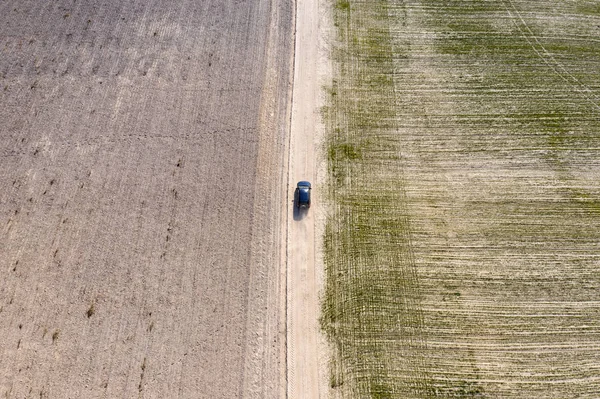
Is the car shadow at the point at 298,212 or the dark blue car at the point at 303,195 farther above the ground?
the dark blue car at the point at 303,195

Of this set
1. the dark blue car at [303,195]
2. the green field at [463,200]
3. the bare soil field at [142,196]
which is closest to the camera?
the bare soil field at [142,196]

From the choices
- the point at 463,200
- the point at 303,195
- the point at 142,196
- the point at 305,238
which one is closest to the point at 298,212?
the point at 303,195

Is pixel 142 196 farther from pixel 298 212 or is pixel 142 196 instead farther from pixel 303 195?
pixel 303 195

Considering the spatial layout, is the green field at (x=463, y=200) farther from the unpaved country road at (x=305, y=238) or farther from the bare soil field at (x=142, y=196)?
the bare soil field at (x=142, y=196)

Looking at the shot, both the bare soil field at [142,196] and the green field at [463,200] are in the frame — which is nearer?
the bare soil field at [142,196]

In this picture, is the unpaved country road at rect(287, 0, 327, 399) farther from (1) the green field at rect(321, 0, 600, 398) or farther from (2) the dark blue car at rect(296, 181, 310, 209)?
(1) the green field at rect(321, 0, 600, 398)

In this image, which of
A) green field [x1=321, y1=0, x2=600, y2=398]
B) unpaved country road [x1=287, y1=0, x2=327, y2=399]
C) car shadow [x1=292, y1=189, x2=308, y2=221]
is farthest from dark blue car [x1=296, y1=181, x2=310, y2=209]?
green field [x1=321, y1=0, x2=600, y2=398]

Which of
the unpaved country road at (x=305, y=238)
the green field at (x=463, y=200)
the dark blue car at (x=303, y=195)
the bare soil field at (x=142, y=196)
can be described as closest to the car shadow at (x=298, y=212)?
the unpaved country road at (x=305, y=238)
